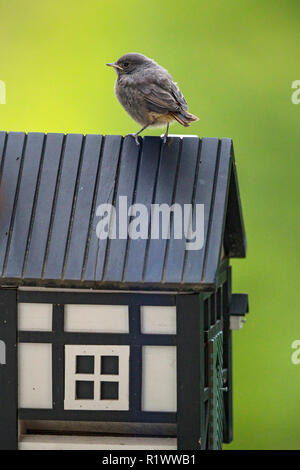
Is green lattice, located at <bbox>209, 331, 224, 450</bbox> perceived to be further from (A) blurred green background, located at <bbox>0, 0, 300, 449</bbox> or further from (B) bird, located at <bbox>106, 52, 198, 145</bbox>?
(A) blurred green background, located at <bbox>0, 0, 300, 449</bbox>

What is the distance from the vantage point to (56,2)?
6211mm

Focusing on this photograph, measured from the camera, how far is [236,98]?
19.5 feet

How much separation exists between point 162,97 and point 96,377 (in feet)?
3.39

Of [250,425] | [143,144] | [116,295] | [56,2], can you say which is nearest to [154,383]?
[116,295]

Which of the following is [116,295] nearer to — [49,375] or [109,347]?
[109,347]

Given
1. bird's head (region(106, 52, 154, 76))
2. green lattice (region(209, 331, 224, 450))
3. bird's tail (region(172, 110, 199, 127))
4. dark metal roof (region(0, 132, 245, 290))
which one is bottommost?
green lattice (region(209, 331, 224, 450))

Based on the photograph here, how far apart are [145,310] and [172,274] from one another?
0.19 m

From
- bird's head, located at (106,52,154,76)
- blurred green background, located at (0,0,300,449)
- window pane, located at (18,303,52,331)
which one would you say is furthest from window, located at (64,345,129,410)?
blurred green background, located at (0,0,300,449)

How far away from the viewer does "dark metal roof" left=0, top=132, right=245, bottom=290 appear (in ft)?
9.57

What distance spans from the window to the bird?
2.59ft

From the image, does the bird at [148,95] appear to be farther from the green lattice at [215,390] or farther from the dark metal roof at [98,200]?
the green lattice at [215,390]

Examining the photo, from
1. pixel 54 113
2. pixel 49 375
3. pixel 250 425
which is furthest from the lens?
pixel 54 113

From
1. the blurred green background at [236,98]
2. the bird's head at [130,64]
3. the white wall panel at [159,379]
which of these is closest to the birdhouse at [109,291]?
the white wall panel at [159,379]

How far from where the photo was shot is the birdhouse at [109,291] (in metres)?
2.95
